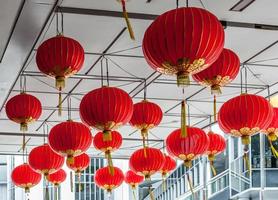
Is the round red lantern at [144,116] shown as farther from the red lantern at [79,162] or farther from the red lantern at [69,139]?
the red lantern at [79,162]

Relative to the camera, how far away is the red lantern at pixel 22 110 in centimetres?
737

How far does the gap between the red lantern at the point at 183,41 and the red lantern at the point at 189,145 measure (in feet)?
10.3

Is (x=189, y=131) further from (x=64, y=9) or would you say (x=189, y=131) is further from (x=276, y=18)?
(x=64, y=9)

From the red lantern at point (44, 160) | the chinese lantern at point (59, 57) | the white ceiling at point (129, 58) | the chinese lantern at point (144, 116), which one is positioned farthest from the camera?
the red lantern at point (44, 160)

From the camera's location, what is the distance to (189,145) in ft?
26.9

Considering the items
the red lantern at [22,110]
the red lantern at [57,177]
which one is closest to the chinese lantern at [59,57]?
the red lantern at [22,110]

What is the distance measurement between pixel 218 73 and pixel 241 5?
73 cm

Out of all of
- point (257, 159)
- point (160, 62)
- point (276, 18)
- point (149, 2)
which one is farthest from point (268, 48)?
point (257, 159)

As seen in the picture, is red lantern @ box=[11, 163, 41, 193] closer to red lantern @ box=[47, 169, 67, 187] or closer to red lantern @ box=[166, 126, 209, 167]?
red lantern @ box=[47, 169, 67, 187]

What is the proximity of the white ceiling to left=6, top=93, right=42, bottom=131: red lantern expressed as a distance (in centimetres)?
50

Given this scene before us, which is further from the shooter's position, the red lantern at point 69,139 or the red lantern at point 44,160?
the red lantern at point 44,160

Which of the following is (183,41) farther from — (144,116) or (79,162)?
(79,162)

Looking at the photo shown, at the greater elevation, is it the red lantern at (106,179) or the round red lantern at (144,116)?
the round red lantern at (144,116)

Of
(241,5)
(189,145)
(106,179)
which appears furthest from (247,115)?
(106,179)
